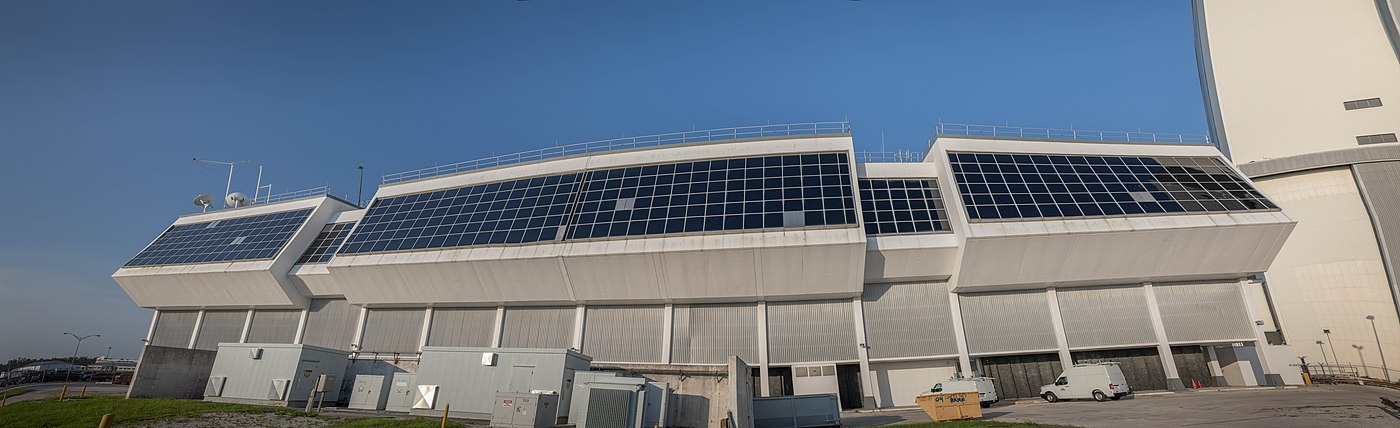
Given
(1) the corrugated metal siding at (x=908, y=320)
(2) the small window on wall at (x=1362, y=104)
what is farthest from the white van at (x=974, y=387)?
(2) the small window on wall at (x=1362, y=104)

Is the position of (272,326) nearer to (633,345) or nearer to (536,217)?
(536,217)

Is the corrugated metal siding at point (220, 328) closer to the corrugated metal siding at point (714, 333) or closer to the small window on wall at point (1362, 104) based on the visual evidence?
the corrugated metal siding at point (714, 333)

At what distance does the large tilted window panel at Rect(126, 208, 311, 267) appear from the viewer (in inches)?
1694

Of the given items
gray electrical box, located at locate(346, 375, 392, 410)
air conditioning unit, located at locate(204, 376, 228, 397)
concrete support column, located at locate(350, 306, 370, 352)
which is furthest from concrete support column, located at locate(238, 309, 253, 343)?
gray electrical box, located at locate(346, 375, 392, 410)

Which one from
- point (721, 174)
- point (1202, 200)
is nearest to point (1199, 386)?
point (1202, 200)

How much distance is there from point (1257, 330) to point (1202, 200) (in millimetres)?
7481

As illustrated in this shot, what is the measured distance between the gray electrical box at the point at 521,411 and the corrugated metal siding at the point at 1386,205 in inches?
1977

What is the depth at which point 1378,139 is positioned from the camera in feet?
140

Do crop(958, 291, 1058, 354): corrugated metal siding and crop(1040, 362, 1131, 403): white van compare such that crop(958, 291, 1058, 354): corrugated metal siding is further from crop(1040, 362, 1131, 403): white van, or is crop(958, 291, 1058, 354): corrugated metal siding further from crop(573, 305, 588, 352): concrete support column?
crop(573, 305, 588, 352): concrete support column

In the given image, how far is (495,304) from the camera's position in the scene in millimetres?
36625

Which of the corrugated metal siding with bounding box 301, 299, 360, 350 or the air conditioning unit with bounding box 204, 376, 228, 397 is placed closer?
the air conditioning unit with bounding box 204, 376, 228, 397

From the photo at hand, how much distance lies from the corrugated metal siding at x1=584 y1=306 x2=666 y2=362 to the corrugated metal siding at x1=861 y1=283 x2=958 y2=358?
38.5 feet

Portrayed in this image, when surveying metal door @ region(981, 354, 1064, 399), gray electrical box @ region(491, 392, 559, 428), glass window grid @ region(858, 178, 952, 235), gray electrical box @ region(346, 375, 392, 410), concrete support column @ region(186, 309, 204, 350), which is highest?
glass window grid @ region(858, 178, 952, 235)

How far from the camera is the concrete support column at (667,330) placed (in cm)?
3319
